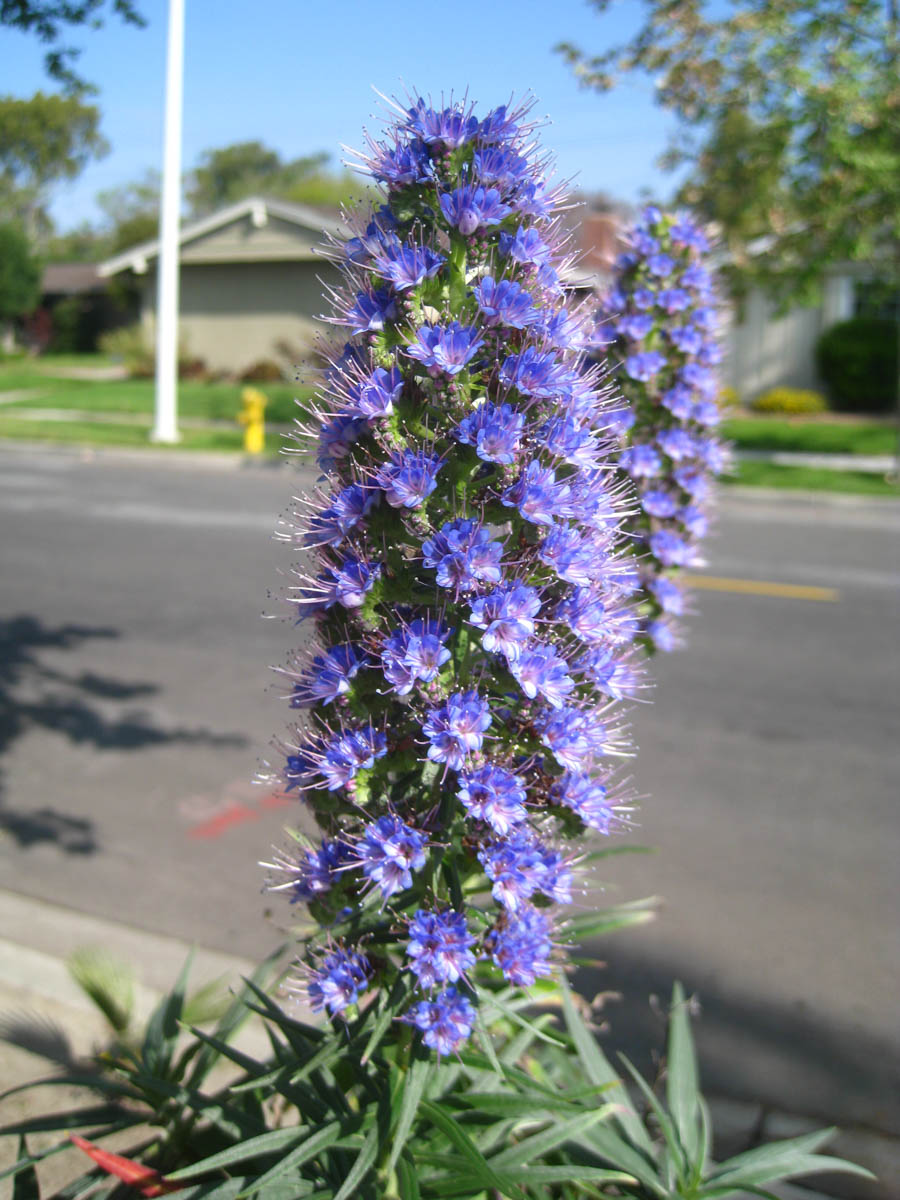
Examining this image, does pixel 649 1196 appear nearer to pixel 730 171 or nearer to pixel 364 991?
pixel 364 991

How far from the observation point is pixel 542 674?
189 cm

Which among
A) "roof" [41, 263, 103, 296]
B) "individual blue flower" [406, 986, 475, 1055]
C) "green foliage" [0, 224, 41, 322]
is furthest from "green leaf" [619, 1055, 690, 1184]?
"roof" [41, 263, 103, 296]

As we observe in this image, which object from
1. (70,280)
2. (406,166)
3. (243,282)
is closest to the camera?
(406,166)

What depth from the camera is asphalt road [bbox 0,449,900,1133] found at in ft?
13.8

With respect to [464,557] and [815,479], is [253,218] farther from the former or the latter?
[464,557]

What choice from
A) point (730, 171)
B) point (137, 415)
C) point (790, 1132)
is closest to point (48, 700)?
point (790, 1132)

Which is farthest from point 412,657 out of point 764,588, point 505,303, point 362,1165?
point 764,588

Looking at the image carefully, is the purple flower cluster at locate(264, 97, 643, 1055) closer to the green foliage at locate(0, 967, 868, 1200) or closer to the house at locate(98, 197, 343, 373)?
the green foliage at locate(0, 967, 868, 1200)

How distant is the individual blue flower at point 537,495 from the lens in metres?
1.90

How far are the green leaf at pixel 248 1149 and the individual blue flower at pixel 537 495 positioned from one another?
1303 mm

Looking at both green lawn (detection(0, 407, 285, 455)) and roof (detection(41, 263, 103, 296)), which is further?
roof (detection(41, 263, 103, 296))

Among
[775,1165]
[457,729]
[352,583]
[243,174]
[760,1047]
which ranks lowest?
[760,1047]

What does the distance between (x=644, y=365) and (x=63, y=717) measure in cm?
522

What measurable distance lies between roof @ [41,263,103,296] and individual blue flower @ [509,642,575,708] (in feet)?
153
